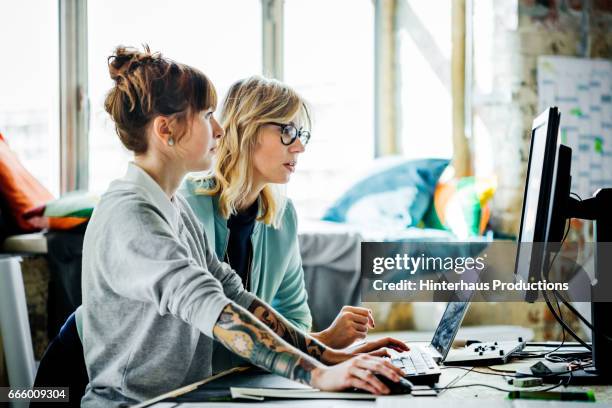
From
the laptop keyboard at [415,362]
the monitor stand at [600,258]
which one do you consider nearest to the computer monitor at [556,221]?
the monitor stand at [600,258]

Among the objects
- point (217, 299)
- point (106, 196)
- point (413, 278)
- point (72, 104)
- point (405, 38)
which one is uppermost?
point (405, 38)

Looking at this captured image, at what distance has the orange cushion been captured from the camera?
2756 mm

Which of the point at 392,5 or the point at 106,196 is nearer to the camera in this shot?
the point at 106,196

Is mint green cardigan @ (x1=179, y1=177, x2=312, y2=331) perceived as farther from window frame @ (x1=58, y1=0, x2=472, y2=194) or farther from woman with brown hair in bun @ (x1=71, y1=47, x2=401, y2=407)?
window frame @ (x1=58, y1=0, x2=472, y2=194)

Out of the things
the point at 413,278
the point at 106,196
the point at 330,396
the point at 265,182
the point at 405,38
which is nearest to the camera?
the point at 330,396

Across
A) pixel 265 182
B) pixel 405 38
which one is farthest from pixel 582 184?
pixel 265 182

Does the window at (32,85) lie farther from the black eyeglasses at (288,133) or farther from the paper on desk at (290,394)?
the paper on desk at (290,394)

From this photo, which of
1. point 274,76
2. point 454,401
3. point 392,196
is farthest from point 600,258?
point 274,76

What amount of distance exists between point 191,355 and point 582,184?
2.62 metres

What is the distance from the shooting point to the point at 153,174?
1.25 m

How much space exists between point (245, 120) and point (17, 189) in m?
1.47

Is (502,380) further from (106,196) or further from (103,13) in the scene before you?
(103,13)

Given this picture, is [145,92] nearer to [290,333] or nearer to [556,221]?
[290,333]

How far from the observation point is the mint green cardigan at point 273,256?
1.67 meters
